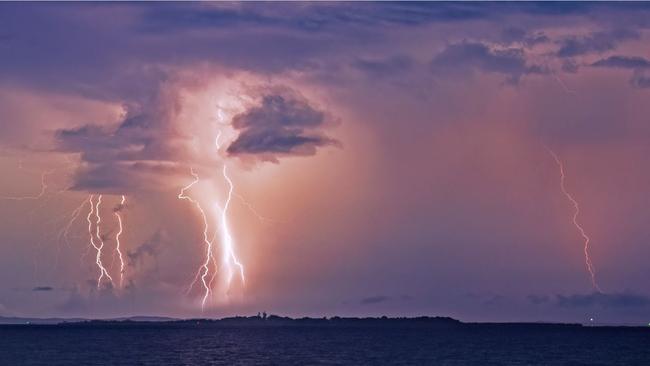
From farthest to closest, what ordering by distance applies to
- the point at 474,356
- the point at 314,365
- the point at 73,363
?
the point at 474,356, the point at 73,363, the point at 314,365

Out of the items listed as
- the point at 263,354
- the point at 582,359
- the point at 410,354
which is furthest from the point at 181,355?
the point at 582,359

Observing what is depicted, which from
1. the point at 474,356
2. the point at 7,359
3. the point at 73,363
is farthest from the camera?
the point at 474,356

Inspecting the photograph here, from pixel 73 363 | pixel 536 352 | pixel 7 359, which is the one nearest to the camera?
pixel 73 363

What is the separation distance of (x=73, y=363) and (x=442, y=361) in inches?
1477

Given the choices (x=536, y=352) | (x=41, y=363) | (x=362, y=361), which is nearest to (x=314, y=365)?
(x=362, y=361)

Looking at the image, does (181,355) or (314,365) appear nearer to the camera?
(314,365)

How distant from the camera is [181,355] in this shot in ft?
363

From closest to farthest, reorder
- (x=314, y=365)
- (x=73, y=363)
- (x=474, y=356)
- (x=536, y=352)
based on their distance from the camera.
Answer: (x=314, y=365) → (x=73, y=363) → (x=474, y=356) → (x=536, y=352)

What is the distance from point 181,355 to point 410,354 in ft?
86.9

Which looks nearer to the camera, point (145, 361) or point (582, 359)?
point (145, 361)

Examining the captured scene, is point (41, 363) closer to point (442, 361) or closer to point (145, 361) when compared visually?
point (145, 361)

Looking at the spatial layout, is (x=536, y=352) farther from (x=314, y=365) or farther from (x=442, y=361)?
(x=314, y=365)

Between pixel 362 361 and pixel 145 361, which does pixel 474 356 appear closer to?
pixel 362 361

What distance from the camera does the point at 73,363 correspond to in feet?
324
